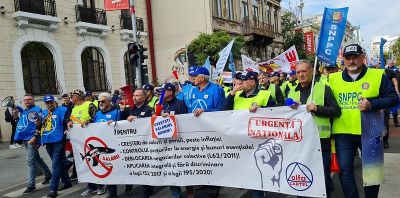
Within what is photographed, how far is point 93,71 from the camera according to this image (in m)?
20.0

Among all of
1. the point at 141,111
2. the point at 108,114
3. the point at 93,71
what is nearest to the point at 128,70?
the point at 93,71

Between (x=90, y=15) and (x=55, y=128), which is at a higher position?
(x=90, y=15)

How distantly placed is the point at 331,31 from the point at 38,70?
1586 cm

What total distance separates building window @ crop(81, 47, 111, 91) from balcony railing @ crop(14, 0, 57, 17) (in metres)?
2.92

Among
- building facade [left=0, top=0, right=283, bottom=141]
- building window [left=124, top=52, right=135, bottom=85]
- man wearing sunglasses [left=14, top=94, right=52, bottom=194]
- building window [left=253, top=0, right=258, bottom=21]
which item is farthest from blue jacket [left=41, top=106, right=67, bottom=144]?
building window [left=253, top=0, right=258, bottom=21]

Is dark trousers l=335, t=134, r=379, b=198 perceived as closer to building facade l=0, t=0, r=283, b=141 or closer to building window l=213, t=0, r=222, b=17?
building facade l=0, t=0, r=283, b=141

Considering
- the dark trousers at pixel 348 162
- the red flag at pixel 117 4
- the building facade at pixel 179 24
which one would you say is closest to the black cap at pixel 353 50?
the dark trousers at pixel 348 162

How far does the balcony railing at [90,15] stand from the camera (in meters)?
18.9

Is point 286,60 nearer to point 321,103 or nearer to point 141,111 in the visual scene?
point 141,111

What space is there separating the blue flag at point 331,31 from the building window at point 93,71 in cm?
1711

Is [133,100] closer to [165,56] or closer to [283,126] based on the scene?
[283,126]

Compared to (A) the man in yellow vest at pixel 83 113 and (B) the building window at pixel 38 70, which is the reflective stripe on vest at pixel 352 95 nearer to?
(A) the man in yellow vest at pixel 83 113

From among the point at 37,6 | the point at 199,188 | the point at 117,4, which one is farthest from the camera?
the point at 37,6

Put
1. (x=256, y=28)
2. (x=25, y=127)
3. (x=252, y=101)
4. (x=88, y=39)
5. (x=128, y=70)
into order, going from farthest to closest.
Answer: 1. (x=256, y=28)
2. (x=128, y=70)
3. (x=88, y=39)
4. (x=25, y=127)
5. (x=252, y=101)
